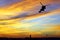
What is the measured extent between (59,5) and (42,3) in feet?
1.18

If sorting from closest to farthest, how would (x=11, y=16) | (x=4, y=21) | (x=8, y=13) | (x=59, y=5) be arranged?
(x=59, y=5) < (x=8, y=13) < (x=11, y=16) < (x=4, y=21)

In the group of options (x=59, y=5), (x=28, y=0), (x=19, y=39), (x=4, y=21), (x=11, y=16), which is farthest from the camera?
(x=19, y=39)

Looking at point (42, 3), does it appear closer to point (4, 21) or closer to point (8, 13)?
point (8, 13)

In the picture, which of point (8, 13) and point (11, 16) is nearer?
point (8, 13)

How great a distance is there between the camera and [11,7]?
316 centimetres

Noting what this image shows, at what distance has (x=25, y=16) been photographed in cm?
373

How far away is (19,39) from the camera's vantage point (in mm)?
6719

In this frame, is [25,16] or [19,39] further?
[19,39]

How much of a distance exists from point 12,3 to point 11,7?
0.16 metres

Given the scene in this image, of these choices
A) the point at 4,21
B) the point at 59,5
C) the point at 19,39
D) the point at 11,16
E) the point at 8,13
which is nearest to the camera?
the point at 59,5

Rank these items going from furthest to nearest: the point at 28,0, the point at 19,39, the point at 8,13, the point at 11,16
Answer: the point at 19,39 < the point at 11,16 < the point at 8,13 < the point at 28,0

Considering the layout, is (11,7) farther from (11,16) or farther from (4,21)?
(4,21)

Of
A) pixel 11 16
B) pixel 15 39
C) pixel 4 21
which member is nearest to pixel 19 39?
pixel 15 39

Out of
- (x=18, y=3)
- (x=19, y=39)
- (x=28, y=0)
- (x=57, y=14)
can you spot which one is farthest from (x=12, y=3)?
(x=19, y=39)
